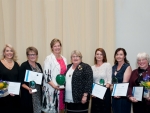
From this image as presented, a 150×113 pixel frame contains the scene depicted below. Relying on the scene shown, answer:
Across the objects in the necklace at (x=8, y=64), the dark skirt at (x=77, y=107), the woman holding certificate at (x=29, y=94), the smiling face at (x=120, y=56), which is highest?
the smiling face at (x=120, y=56)

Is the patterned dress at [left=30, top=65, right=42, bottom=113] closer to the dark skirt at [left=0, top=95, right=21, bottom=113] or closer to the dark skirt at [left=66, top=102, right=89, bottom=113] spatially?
the dark skirt at [left=0, top=95, right=21, bottom=113]

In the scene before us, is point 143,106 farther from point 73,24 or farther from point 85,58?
point 73,24

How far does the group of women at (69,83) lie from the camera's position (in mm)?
3291

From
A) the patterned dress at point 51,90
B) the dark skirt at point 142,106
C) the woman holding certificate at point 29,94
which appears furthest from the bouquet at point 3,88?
the dark skirt at point 142,106

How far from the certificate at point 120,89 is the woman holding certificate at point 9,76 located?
153 cm

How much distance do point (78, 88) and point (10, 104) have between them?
1079mm

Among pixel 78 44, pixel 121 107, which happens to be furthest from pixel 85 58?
pixel 121 107

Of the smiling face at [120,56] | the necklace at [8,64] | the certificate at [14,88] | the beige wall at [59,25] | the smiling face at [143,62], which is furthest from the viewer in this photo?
the beige wall at [59,25]

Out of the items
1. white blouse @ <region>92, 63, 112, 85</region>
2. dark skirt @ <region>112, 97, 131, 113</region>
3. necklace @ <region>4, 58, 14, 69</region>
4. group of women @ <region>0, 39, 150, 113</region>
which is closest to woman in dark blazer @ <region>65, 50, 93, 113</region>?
group of women @ <region>0, 39, 150, 113</region>

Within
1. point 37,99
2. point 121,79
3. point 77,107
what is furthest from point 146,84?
point 37,99

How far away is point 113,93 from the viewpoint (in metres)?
3.28

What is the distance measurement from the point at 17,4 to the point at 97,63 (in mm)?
1843

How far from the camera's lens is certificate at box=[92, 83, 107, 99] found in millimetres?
3303

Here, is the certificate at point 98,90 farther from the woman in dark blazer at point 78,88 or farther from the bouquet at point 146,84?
the bouquet at point 146,84
